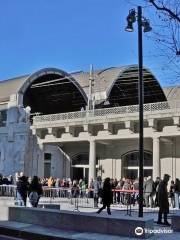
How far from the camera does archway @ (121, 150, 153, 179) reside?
38166 mm

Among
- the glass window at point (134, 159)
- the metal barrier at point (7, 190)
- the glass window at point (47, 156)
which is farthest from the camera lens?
the glass window at point (47, 156)

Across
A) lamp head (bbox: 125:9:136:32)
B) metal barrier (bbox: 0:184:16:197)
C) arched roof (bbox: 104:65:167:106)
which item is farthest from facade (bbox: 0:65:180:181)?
lamp head (bbox: 125:9:136:32)

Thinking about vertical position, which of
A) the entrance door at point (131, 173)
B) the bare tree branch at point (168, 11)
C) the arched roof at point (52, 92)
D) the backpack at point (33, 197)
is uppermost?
the arched roof at point (52, 92)

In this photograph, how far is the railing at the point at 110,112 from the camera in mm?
34219

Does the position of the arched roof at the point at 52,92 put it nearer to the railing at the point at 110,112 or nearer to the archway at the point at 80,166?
the railing at the point at 110,112

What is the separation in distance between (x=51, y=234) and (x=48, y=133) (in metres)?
28.2

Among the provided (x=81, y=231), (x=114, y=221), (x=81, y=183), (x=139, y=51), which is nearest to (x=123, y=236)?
(x=114, y=221)

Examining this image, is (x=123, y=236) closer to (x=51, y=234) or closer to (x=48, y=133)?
(x=51, y=234)

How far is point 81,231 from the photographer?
14.0m

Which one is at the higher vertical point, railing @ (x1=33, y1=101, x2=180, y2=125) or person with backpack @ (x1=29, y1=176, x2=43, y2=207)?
railing @ (x1=33, y1=101, x2=180, y2=125)

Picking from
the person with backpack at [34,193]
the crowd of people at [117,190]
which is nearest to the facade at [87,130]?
the crowd of people at [117,190]

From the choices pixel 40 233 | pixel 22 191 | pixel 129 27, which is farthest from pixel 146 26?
pixel 22 191

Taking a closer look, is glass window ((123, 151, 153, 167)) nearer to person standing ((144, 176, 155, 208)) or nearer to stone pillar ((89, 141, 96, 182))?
stone pillar ((89, 141, 96, 182))

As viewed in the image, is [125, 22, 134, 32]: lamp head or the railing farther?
the railing
